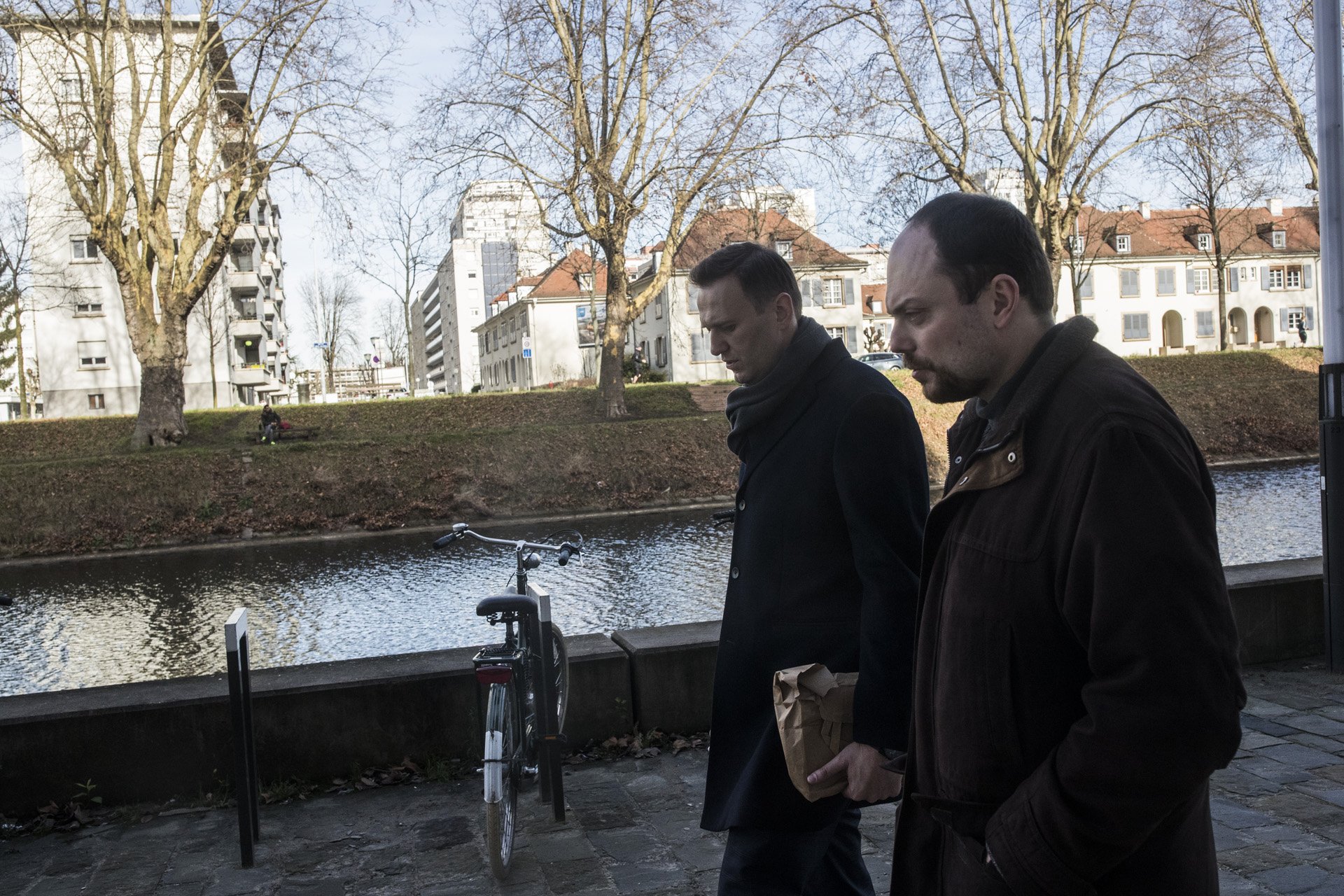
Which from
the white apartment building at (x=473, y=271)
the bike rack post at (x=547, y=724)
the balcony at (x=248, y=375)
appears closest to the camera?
the bike rack post at (x=547, y=724)

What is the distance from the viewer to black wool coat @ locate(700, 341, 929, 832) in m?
2.63

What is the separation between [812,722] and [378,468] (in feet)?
73.9

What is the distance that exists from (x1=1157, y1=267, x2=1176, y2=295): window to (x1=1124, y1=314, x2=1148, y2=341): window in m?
1.98

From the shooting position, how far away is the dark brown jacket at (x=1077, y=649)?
158 cm

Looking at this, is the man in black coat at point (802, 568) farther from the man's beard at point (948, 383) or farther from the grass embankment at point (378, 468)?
the grass embankment at point (378, 468)

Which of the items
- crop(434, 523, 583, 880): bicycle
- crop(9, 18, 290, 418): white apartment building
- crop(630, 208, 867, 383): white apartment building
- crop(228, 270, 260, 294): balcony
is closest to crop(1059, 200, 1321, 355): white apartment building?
crop(630, 208, 867, 383): white apartment building

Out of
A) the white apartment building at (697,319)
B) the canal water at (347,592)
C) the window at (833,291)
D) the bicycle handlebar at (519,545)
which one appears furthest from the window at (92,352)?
the bicycle handlebar at (519,545)

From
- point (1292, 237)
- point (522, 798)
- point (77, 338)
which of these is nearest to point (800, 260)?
point (77, 338)

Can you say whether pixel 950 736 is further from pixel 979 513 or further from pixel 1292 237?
pixel 1292 237

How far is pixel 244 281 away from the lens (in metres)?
66.3

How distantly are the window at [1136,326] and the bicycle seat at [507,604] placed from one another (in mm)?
74259

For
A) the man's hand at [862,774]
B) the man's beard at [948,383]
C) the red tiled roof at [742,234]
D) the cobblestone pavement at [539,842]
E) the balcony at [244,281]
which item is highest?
the balcony at [244,281]

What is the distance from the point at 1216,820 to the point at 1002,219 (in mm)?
3564

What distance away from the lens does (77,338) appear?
53.9 m
